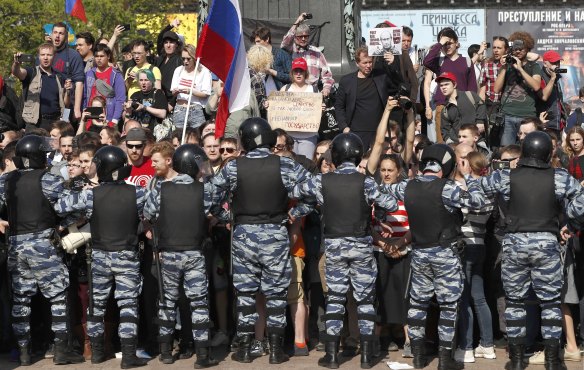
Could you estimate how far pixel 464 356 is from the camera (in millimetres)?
11719

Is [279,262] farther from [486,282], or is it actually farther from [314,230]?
[486,282]

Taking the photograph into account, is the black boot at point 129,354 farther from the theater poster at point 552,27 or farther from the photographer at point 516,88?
the theater poster at point 552,27

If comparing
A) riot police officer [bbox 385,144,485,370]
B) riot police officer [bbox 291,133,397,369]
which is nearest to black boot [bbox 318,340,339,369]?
riot police officer [bbox 291,133,397,369]

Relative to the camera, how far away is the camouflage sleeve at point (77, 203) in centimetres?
1159

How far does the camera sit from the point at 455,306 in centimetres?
1125

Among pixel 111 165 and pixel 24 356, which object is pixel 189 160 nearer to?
pixel 111 165

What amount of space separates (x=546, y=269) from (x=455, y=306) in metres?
0.90

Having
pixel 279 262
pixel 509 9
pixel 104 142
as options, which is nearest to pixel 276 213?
pixel 279 262

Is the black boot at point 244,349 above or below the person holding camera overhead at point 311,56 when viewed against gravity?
below

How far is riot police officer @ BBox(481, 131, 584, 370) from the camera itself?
36.3ft

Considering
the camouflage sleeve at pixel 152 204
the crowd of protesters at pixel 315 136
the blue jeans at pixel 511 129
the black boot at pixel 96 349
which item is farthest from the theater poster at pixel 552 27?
the black boot at pixel 96 349

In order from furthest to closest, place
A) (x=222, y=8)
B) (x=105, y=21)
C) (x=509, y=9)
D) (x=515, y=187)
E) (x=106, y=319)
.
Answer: (x=509, y=9) < (x=105, y=21) < (x=222, y=8) < (x=106, y=319) < (x=515, y=187)

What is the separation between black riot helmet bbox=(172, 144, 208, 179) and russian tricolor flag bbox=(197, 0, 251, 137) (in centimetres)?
164

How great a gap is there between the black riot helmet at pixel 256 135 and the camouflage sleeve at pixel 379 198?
41.2 inches
